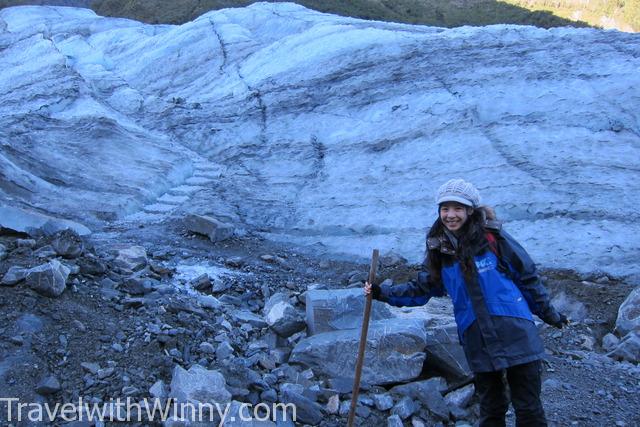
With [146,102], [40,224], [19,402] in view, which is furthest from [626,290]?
[146,102]

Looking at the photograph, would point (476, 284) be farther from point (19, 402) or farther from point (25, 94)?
point (25, 94)

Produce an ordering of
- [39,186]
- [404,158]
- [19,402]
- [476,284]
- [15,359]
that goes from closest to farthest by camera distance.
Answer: [476,284], [19,402], [15,359], [39,186], [404,158]

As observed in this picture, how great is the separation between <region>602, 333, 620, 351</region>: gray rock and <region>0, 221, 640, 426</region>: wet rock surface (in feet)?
0.04

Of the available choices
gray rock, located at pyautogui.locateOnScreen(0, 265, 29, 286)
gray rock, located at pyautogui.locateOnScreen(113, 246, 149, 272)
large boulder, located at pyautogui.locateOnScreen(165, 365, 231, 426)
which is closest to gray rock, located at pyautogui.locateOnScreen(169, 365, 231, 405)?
large boulder, located at pyautogui.locateOnScreen(165, 365, 231, 426)

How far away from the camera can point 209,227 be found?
9.16m

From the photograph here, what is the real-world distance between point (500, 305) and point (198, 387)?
7.30ft

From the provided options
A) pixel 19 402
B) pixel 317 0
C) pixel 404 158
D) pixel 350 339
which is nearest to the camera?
pixel 19 402

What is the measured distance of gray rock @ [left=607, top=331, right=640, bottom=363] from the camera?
5.92 metres

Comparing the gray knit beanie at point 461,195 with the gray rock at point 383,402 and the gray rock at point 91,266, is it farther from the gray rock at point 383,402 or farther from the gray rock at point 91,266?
the gray rock at point 91,266

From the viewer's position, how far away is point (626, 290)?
705 cm

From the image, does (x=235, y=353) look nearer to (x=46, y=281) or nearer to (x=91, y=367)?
(x=91, y=367)

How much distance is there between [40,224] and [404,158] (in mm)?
6002

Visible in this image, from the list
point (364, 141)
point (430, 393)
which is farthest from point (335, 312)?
point (364, 141)

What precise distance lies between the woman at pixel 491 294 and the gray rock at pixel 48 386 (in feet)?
9.18
